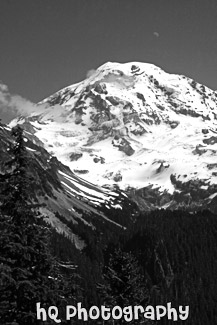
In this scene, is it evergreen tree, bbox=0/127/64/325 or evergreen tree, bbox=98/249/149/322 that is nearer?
evergreen tree, bbox=0/127/64/325

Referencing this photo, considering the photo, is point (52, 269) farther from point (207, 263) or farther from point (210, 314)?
point (207, 263)

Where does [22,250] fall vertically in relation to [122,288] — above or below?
below

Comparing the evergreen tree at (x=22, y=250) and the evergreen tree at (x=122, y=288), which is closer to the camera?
the evergreen tree at (x=22, y=250)

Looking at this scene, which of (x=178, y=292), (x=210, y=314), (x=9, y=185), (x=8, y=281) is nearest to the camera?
(x=8, y=281)

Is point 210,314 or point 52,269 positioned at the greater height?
point 210,314

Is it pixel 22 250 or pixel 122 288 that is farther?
pixel 122 288

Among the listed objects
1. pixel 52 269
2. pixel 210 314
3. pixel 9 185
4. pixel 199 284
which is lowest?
pixel 52 269

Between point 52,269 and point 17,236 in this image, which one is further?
point 52,269

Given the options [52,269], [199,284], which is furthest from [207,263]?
[52,269]

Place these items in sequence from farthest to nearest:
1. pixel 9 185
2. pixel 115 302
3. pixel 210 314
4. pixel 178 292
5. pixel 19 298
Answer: pixel 178 292, pixel 210 314, pixel 115 302, pixel 9 185, pixel 19 298

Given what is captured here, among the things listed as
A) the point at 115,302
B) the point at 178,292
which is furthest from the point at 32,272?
the point at 178,292
